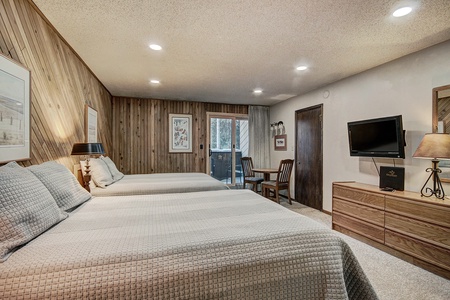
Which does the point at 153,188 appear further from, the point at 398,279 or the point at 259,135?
the point at 259,135

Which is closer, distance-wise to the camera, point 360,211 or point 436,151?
point 436,151

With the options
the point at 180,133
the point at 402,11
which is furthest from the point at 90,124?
the point at 402,11

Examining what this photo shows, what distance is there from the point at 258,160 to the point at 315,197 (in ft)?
6.55

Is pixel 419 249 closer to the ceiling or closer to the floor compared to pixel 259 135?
closer to the floor

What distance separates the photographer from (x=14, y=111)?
1.64 m

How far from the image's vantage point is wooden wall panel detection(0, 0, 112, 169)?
1681 mm

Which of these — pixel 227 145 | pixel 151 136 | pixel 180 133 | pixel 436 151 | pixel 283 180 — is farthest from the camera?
pixel 227 145

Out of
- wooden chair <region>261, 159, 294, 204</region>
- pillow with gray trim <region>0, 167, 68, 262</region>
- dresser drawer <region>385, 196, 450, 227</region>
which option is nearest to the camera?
pillow with gray trim <region>0, 167, 68, 262</region>

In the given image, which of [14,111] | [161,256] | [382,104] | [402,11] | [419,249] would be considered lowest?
[419,249]

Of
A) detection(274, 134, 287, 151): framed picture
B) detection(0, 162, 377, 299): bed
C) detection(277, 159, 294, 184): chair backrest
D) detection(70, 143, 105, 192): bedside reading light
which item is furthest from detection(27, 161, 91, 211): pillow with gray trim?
detection(274, 134, 287, 151): framed picture

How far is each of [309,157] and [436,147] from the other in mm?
2463

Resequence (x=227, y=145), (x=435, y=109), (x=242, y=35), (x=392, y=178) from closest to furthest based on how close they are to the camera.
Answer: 1. (x=242, y=35)
2. (x=435, y=109)
3. (x=392, y=178)
4. (x=227, y=145)

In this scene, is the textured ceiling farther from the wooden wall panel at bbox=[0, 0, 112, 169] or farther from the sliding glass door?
the sliding glass door

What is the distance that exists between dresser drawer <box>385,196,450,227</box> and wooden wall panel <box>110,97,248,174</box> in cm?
408
